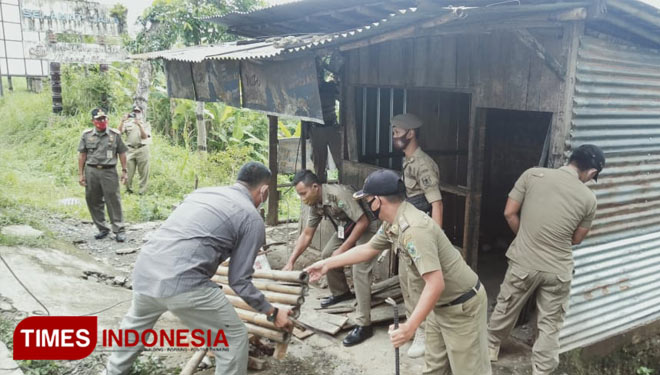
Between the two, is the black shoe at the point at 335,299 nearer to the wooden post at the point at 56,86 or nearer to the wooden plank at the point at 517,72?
the wooden plank at the point at 517,72

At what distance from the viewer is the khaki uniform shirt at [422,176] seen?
5.02 metres

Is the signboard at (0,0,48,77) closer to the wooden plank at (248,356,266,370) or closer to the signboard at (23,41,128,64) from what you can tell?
the signboard at (23,41,128,64)

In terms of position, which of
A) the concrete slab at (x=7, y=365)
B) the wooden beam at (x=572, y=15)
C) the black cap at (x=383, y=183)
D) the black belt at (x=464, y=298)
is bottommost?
the concrete slab at (x=7, y=365)

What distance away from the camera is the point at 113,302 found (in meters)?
5.77

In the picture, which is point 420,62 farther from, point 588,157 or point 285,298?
point 285,298

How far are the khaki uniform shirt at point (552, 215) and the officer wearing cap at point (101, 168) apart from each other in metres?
6.46

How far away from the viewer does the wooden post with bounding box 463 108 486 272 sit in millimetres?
4996

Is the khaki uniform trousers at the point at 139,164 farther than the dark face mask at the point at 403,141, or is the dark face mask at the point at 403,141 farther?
the khaki uniform trousers at the point at 139,164

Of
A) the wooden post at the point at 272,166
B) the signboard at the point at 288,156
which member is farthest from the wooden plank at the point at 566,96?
A: the signboard at the point at 288,156

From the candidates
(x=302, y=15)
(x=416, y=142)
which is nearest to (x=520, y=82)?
(x=416, y=142)

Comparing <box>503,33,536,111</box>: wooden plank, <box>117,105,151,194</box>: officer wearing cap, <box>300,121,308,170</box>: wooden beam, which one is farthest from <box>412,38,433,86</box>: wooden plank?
<box>117,105,151,194</box>: officer wearing cap

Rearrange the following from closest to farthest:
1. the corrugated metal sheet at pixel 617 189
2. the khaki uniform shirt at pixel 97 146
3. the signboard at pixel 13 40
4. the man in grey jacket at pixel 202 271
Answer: the man in grey jacket at pixel 202 271
the corrugated metal sheet at pixel 617 189
the khaki uniform shirt at pixel 97 146
the signboard at pixel 13 40

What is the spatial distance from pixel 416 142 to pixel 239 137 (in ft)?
35.9

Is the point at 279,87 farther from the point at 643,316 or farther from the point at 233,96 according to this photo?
the point at 643,316
